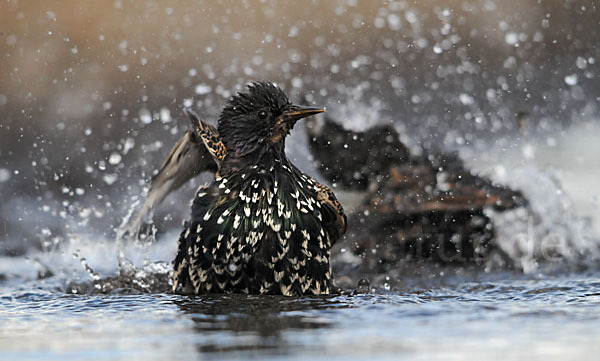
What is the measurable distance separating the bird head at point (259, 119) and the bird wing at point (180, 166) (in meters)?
0.27

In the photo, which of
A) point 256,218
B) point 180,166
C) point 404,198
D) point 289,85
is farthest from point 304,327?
point 289,85

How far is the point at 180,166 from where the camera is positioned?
4.75 meters

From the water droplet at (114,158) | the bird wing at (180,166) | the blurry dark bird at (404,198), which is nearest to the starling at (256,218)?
the bird wing at (180,166)

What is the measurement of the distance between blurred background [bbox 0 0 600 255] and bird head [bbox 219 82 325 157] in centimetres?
249

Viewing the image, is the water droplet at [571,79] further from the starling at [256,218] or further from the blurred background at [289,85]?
the starling at [256,218]

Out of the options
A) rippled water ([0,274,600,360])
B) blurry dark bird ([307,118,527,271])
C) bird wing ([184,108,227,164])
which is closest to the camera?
rippled water ([0,274,600,360])

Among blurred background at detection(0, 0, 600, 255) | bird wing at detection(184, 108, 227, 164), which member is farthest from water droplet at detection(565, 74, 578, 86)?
bird wing at detection(184, 108, 227, 164)

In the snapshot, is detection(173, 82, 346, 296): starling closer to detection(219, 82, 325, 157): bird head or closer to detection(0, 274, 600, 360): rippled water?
detection(219, 82, 325, 157): bird head

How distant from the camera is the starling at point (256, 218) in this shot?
12.5ft

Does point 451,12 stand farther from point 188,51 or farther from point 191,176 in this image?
point 191,176

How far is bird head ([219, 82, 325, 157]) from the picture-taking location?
13.2 ft

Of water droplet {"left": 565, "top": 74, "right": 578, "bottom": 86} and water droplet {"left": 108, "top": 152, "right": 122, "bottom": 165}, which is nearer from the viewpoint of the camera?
water droplet {"left": 108, "top": 152, "right": 122, "bottom": 165}

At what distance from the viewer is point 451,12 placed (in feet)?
24.3

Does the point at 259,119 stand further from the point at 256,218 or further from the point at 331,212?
the point at 331,212
